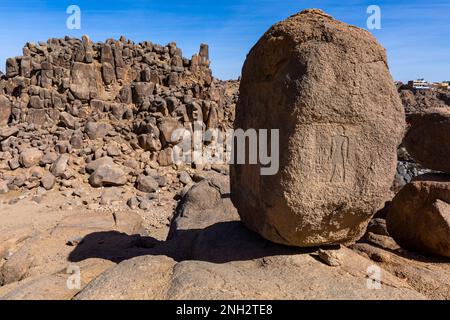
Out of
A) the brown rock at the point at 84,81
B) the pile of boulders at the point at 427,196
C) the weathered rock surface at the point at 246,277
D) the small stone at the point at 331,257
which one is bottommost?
the weathered rock surface at the point at 246,277

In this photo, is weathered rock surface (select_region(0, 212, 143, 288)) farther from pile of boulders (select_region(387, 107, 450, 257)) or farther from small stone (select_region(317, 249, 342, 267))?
pile of boulders (select_region(387, 107, 450, 257))

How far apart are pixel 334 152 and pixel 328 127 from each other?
0.57 feet

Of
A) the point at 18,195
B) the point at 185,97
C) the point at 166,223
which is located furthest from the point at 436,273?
the point at 185,97

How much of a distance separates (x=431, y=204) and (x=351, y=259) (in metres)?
1.05

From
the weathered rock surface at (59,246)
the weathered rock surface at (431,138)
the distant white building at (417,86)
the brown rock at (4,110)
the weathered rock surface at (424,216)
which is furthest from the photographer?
the distant white building at (417,86)

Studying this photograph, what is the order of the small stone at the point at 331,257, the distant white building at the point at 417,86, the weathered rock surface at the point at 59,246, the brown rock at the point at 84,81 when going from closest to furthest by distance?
1. the small stone at the point at 331,257
2. the weathered rock surface at the point at 59,246
3. the brown rock at the point at 84,81
4. the distant white building at the point at 417,86

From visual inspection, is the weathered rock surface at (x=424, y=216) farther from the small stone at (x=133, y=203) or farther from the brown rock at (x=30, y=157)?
the brown rock at (x=30, y=157)

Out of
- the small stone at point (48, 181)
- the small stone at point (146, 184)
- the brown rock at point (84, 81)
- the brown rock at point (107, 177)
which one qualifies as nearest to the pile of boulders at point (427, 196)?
the small stone at point (146, 184)

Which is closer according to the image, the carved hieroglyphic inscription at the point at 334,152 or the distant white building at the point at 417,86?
the carved hieroglyphic inscription at the point at 334,152

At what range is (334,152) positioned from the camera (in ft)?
7.76

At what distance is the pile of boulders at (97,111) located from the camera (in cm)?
769

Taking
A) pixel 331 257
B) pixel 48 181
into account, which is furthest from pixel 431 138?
pixel 48 181

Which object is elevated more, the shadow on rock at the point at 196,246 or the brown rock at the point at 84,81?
the brown rock at the point at 84,81

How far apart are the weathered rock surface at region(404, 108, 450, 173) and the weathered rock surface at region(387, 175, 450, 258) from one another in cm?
18
